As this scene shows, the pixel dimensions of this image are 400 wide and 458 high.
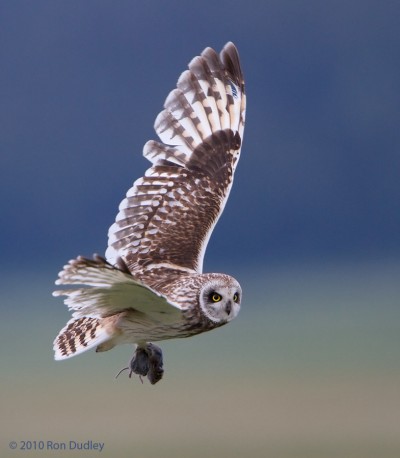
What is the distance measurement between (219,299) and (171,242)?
3.01ft

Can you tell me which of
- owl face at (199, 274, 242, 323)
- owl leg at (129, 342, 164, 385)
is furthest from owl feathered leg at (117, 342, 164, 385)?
owl face at (199, 274, 242, 323)

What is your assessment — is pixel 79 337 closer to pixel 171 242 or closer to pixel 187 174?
pixel 171 242

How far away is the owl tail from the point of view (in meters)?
6.00

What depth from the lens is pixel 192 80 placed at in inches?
297

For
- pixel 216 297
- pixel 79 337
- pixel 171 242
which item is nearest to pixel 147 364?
pixel 79 337

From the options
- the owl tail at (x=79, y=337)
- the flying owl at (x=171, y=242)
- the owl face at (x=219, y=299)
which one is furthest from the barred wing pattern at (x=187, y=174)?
the owl face at (x=219, y=299)

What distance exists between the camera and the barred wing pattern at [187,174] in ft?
22.2

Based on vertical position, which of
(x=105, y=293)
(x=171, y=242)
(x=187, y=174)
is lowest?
(x=105, y=293)

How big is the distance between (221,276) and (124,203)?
1214mm

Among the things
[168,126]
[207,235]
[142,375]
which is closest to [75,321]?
[142,375]

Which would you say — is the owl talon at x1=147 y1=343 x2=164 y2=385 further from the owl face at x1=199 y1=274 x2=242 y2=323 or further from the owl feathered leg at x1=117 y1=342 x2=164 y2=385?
the owl face at x1=199 y1=274 x2=242 y2=323

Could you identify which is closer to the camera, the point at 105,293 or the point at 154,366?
the point at 105,293

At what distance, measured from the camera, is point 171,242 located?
6777 millimetres

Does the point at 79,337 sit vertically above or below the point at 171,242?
below
